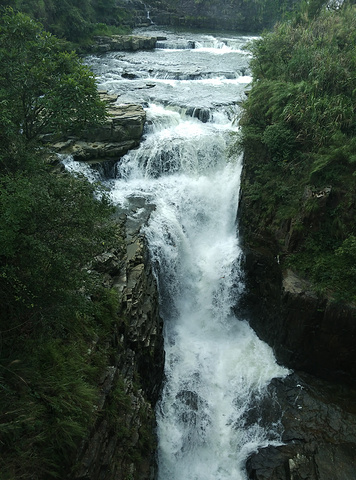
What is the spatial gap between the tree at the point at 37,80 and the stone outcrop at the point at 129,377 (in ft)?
13.4

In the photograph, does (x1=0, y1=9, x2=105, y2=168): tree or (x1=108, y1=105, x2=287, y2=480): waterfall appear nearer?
(x1=0, y1=9, x2=105, y2=168): tree

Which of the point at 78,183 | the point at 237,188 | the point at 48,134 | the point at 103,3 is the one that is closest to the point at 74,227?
the point at 78,183

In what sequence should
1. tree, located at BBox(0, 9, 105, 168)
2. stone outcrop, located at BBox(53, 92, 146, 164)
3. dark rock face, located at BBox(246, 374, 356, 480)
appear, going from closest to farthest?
tree, located at BBox(0, 9, 105, 168) → dark rock face, located at BBox(246, 374, 356, 480) → stone outcrop, located at BBox(53, 92, 146, 164)

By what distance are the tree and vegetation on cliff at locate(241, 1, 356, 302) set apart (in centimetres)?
664

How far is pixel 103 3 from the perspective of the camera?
38406mm

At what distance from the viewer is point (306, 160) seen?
41.1 feet

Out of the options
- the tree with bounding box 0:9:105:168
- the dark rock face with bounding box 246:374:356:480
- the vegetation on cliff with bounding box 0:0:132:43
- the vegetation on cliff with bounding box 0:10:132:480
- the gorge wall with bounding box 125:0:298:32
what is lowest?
the dark rock face with bounding box 246:374:356:480

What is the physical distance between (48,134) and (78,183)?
34.7 feet

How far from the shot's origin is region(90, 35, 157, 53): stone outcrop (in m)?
33.4

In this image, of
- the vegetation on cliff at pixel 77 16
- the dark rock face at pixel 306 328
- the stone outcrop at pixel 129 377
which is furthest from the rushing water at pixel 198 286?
the vegetation on cliff at pixel 77 16

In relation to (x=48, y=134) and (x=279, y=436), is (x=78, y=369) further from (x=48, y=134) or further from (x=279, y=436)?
(x=48, y=134)

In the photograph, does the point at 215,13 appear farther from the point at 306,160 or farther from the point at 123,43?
the point at 306,160

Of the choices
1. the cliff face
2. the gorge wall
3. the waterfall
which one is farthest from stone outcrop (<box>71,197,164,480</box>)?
the gorge wall

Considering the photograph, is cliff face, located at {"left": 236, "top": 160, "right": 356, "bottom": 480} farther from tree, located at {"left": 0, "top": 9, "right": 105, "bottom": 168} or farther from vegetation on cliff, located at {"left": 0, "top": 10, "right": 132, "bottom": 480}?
tree, located at {"left": 0, "top": 9, "right": 105, "bottom": 168}
